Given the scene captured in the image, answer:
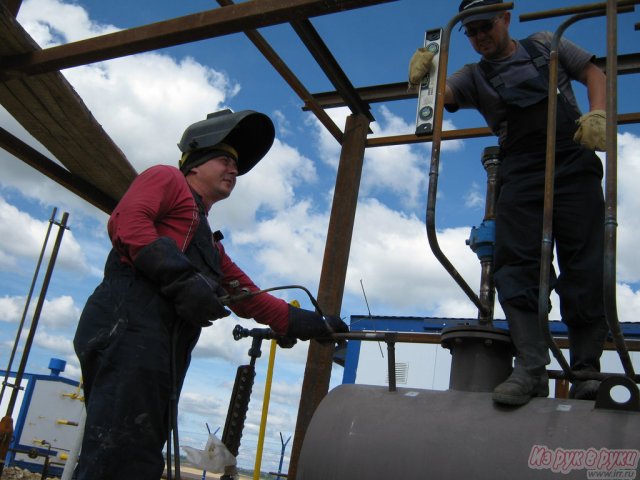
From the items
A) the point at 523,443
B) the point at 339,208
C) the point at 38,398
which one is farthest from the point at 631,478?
the point at 38,398

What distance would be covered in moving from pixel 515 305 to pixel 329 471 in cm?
103

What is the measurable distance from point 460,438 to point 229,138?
2.24 m

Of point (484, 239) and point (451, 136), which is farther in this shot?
point (451, 136)

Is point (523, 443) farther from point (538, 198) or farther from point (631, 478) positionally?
point (538, 198)

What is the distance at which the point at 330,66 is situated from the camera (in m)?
5.04

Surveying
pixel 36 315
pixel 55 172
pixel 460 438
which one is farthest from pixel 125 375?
pixel 36 315

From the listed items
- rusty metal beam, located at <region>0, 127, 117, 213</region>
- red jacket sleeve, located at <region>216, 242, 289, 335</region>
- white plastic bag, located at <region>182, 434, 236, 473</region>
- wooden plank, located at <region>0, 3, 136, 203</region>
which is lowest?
white plastic bag, located at <region>182, 434, 236, 473</region>

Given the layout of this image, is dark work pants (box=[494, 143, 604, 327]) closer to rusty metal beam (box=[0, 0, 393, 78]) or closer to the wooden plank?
rusty metal beam (box=[0, 0, 393, 78])

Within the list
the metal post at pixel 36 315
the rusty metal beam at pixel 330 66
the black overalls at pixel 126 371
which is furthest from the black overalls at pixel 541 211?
the metal post at pixel 36 315

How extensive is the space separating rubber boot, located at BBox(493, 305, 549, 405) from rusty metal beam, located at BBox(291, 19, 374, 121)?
272cm

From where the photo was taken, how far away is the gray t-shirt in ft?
9.87

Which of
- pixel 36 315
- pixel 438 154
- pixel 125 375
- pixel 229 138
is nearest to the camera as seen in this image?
pixel 438 154

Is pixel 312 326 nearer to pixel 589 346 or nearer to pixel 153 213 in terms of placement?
pixel 153 213

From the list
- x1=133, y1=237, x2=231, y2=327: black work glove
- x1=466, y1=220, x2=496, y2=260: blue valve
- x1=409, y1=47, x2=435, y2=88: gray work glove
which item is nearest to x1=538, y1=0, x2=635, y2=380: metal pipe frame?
x1=409, y1=47, x2=435, y2=88: gray work glove
